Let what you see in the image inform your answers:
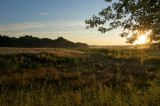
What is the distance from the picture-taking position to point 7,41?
4059 centimetres

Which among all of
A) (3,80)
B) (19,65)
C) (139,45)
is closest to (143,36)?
(139,45)

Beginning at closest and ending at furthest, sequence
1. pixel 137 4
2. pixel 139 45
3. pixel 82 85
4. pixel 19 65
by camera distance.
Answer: pixel 137 4 → pixel 139 45 → pixel 82 85 → pixel 19 65

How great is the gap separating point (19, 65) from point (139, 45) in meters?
8.57

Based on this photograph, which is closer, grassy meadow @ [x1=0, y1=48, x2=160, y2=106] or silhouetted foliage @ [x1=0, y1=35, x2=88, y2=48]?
grassy meadow @ [x1=0, y1=48, x2=160, y2=106]

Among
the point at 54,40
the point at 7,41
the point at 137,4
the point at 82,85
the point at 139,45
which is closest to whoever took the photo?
the point at 137,4

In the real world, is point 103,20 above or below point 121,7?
below

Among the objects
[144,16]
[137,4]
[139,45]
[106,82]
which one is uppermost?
[137,4]

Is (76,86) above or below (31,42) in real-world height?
below

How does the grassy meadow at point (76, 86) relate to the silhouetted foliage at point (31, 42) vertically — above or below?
below

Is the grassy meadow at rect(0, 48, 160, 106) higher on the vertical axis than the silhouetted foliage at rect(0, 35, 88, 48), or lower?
lower

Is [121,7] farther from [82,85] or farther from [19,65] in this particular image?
[19,65]

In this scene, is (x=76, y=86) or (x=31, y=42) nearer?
(x=76, y=86)

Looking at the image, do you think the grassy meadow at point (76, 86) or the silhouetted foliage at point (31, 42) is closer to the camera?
the grassy meadow at point (76, 86)

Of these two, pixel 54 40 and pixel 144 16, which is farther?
pixel 54 40
